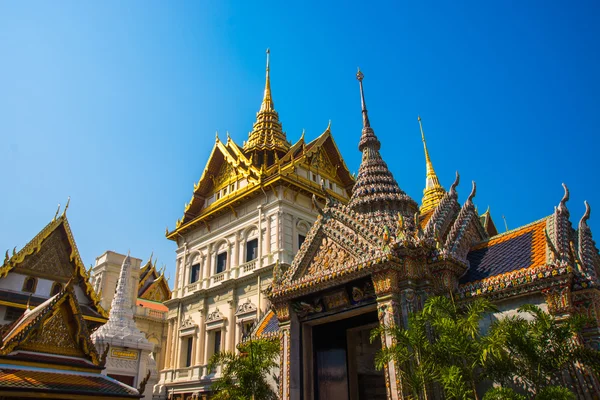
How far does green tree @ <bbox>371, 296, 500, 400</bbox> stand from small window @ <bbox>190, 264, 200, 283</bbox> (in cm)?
2158

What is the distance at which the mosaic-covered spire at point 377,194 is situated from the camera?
9188 millimetres

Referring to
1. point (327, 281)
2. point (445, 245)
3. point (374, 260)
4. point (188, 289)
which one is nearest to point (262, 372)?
point (327, 281)

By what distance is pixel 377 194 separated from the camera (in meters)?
9.44

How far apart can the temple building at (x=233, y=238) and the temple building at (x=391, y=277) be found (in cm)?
1211

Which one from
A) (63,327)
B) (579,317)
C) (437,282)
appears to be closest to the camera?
(579,317)

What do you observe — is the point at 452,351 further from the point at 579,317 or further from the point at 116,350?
the point at 116,350

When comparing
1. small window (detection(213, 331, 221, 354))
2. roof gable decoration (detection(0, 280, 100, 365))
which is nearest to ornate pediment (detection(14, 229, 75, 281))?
small window (detection(213, 331, 221, 354))

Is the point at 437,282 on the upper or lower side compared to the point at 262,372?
upper

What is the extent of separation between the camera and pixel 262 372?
959 cm

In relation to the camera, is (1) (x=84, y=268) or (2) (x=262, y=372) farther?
(1) (x=84, y=268)

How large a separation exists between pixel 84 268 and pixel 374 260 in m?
18.6

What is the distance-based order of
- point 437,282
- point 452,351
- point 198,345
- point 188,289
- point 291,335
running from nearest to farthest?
point 452,351 → point 437,282 → point 291,335 → point 198,345 → point 188,289

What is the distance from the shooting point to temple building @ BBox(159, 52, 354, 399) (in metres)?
22.6

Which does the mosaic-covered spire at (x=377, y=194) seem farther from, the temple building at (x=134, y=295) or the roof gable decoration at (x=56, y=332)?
the temple building at (x=134, y=295)
